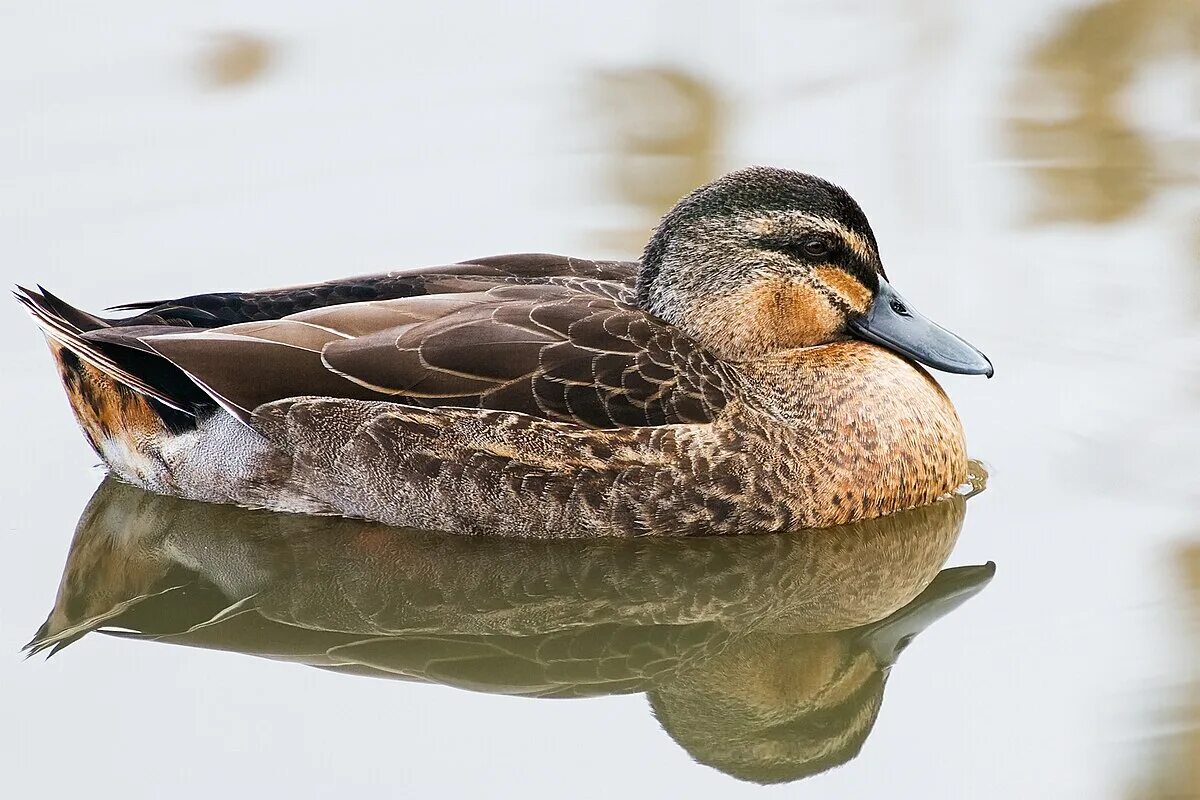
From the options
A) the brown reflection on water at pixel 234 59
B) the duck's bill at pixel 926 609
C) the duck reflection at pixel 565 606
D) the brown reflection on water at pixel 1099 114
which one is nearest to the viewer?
the duck reflection at pixel 565 606

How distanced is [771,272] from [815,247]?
23cm

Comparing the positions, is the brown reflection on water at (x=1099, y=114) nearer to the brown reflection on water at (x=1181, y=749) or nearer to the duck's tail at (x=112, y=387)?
the brown reflection on water at (x=1181, y=749)

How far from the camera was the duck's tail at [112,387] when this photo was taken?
8.62 m

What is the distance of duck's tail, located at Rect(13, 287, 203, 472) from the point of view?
8617mm

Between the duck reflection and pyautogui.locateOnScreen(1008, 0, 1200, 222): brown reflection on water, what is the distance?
3.48 meters

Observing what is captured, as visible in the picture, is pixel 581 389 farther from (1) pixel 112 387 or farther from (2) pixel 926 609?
(1) pixel 112 387

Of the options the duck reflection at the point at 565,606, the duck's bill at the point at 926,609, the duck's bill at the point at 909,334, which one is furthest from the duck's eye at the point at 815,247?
the duck's bill at the point at 926,609

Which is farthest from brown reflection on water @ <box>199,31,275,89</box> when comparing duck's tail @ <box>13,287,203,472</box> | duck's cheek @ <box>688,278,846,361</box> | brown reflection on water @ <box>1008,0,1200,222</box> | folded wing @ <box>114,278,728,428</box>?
duck's cheek @ <box>688,278,846,361</box>

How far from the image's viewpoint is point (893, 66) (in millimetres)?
13297

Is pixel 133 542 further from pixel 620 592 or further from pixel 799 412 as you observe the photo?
pixel 799 412

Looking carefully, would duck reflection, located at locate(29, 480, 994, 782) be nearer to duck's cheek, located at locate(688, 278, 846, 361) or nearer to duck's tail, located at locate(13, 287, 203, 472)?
duck's tail, located at locate(13, 287, 203, 472)

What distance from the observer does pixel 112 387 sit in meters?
8.84

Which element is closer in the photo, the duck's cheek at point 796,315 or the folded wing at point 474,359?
the folded wing at point 474,359

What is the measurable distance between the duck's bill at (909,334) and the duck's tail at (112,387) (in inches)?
124
